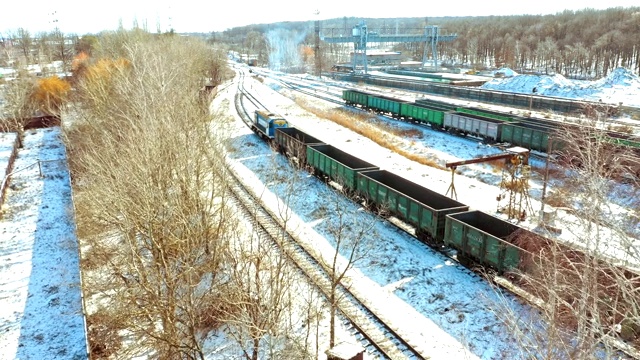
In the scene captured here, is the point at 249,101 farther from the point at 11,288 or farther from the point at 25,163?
the point at 11,288

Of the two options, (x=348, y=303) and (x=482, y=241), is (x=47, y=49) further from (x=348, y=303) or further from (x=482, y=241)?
(x=482, y=241)

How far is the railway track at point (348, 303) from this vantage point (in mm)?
12625

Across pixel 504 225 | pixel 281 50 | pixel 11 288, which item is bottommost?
pixel 11 288

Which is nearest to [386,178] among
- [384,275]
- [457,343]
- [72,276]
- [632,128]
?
[384,275]

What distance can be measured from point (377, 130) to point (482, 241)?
27233mm

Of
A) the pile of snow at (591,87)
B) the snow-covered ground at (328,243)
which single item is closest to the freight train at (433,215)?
the snow-covered ground at (328,243)

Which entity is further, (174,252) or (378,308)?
(378,308)

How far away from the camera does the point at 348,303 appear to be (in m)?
15.0

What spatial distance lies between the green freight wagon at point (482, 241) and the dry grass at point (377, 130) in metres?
12.9

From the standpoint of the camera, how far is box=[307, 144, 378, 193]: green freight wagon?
23297 mm

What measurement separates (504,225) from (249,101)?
48969mm

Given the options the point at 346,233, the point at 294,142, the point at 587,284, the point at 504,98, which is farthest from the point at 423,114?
the point at 587,284

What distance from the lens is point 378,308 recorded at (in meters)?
14.8

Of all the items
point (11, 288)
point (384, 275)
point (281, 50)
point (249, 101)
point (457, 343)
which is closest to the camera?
point (457, 343)
